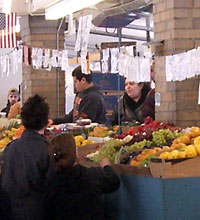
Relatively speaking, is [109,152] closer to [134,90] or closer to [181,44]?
[181,44]

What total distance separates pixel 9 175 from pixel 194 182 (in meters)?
1.41

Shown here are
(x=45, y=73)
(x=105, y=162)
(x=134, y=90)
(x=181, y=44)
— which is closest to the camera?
(x=105, y=162)

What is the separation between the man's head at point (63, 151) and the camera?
420cm

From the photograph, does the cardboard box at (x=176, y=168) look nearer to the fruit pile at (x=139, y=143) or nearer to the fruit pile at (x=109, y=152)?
the fruit pile at (x=139, y=143)

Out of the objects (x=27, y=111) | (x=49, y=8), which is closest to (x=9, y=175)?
(x=27, y=111)

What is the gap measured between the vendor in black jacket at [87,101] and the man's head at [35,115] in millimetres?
2741

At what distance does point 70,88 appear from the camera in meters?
11.4

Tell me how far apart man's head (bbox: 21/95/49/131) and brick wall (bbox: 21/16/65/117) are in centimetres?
506

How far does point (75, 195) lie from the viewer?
4121mm

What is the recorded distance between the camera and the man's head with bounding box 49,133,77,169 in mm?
4199

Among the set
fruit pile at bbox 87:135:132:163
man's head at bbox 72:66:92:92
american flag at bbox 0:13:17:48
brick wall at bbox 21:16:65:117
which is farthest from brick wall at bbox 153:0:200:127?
american flag at bbox 0:13:17:48

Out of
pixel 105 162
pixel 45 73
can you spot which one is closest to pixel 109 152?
pixel 105 162

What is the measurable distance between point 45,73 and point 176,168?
5912mm

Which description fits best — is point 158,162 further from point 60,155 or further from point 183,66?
point 183,66
